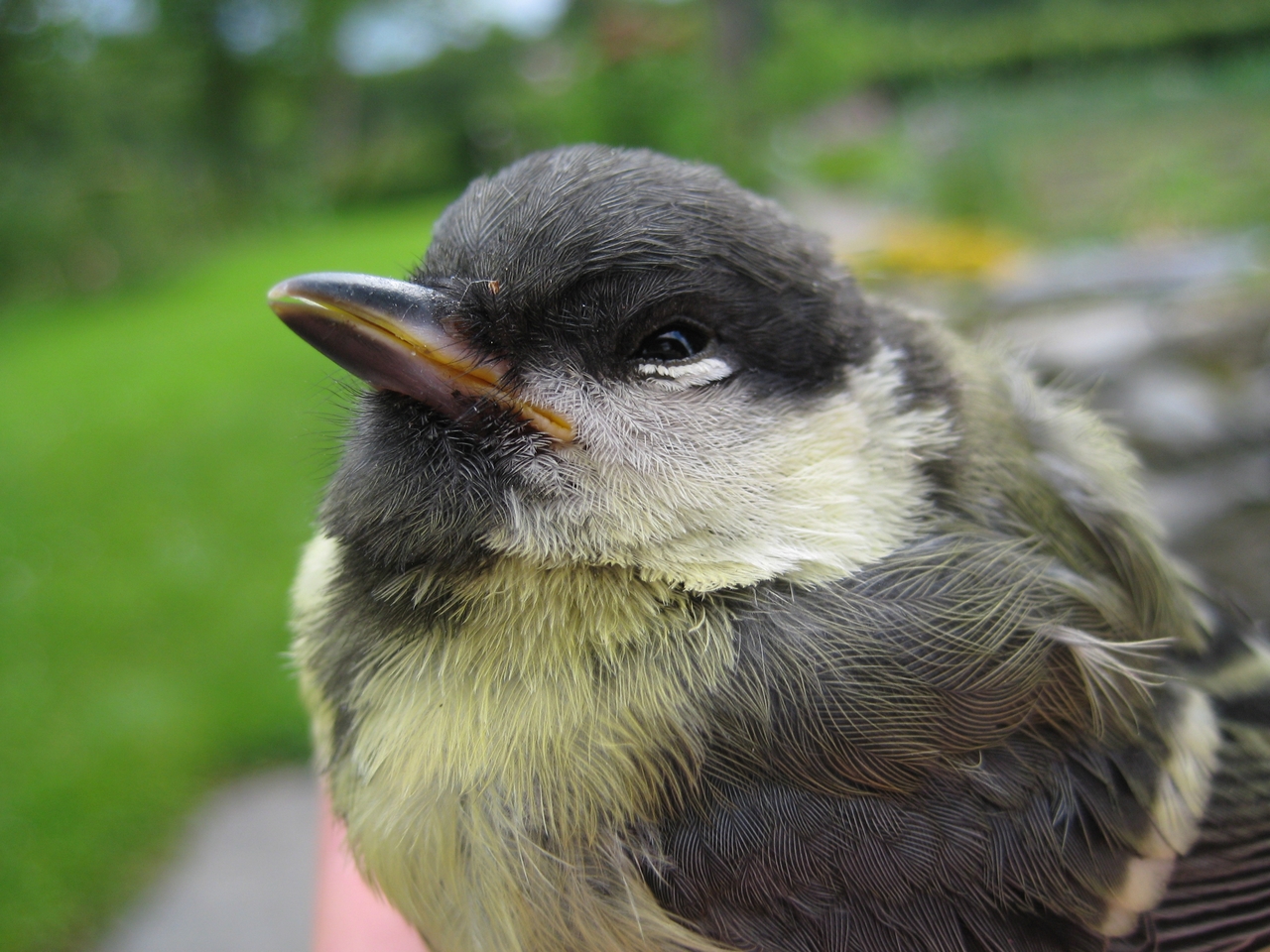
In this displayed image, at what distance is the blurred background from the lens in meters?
2.56

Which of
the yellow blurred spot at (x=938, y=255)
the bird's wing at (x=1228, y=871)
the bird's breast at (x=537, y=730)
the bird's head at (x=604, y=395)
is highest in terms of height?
the bird's head at (x=604, y=395)

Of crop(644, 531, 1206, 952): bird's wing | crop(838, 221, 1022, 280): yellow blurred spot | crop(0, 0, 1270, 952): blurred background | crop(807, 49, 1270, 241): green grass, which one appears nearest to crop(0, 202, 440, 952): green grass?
crop(0, 0, 1270, 952): blurred background

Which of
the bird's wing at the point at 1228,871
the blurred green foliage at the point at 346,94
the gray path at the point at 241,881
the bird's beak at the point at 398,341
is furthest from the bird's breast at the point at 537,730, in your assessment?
the blurred green foliage at the point at 346,94

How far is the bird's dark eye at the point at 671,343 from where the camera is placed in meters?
0.95

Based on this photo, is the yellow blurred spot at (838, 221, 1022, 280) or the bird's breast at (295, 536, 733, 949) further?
the yellow blurred spot at (838, 221, 1022, 280)

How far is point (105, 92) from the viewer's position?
1259 centimetres

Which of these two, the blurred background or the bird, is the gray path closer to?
the blurred background

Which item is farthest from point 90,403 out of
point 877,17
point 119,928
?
point 877,17

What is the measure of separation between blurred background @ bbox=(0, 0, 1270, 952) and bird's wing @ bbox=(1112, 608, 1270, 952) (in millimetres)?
796

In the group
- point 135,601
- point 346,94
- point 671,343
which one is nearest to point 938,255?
point 671,343

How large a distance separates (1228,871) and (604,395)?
0.99 meters

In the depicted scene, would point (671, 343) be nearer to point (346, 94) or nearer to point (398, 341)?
point (398, 341)

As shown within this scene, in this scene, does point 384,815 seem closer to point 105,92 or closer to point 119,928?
point 119,928

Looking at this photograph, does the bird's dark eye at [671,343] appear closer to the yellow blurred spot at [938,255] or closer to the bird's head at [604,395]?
the bird's head at [604,395]
